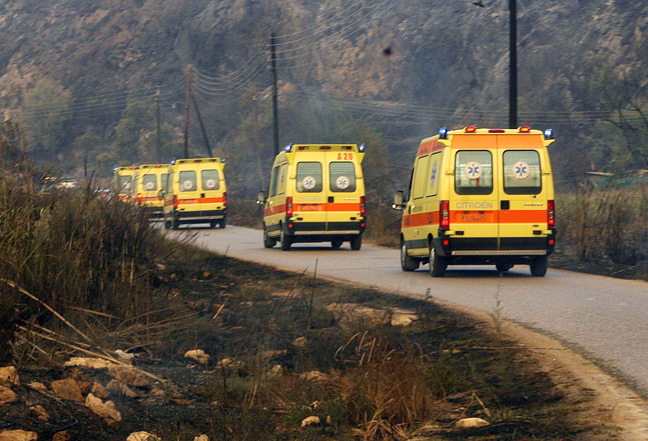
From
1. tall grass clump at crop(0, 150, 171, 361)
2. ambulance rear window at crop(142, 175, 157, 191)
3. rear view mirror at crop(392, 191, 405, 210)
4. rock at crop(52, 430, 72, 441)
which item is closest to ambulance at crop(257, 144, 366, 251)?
rear view mirror at crop(392, 191, 405, 210)

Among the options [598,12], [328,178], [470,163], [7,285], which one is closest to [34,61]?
[598,12]

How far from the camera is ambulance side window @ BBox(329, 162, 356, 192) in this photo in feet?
74.2

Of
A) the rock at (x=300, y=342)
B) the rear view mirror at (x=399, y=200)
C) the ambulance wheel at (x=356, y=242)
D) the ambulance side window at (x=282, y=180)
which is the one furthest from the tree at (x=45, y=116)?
the rock at (x=300, y=342)

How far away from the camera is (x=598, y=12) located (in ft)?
231

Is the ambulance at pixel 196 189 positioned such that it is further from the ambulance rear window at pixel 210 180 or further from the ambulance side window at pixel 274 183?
the ambulance side window at pixel 274 183

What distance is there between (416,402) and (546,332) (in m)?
3.13

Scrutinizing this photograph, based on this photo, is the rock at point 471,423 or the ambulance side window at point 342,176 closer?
the rock at point 471,423

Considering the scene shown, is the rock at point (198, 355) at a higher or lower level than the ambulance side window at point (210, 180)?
lower

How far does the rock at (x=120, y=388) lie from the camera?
6.53 meters

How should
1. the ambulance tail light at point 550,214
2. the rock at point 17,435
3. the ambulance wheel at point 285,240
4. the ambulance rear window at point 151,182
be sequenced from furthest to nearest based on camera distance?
1. the ambulance rear window at point 151,182
2. the ambulance wheel at point 285,240
3. the ambulance tail light at point 550,214
4. the rock at point 17,435

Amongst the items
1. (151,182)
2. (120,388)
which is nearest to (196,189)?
(151,182)

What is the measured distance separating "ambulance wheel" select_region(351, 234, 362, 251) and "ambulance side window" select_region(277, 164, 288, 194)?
6.79 feet

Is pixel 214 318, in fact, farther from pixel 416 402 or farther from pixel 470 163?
pixel 470 163

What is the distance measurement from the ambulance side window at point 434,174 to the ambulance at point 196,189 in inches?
790
